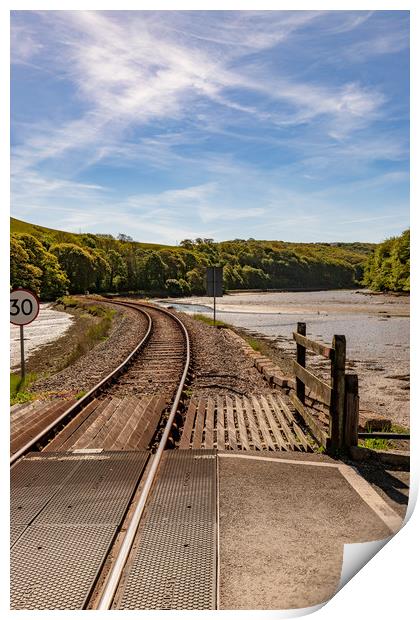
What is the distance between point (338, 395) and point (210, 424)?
2.00 metres

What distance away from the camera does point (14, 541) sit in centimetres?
374

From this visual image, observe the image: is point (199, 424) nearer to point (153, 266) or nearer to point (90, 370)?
point (90, 370)

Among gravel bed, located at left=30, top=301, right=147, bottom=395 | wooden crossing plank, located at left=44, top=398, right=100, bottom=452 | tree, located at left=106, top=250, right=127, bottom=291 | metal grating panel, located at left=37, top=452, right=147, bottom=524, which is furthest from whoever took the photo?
tree, located at left=106, top=250, right=127, bottom=291

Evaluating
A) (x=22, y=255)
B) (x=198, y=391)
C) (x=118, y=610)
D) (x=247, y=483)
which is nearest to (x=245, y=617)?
(x=118, y=610)

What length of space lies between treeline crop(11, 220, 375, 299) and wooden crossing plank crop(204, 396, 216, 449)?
1226 inches

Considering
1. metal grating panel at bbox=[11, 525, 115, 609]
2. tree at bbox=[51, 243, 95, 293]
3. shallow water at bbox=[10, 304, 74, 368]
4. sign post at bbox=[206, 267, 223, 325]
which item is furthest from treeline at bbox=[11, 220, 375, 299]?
metal grating panel at bbox=[11, 525, 115, 609]

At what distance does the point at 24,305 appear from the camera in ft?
28.2

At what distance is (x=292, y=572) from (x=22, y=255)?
42.5m

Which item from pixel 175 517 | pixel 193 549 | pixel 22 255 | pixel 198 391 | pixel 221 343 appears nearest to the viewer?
pixel 193 549

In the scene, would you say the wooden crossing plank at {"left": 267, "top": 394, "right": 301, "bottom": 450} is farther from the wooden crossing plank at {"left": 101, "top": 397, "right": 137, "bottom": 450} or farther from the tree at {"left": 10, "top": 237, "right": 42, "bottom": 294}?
the tree at {"left": 10, "top": 237, "right": 42, "bottom": 294}

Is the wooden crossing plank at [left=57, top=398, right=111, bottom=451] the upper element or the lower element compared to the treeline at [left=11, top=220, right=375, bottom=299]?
lower

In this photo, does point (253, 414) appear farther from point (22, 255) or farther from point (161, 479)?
point (22, 255)

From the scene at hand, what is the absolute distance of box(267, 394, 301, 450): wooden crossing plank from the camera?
→ 6.05m

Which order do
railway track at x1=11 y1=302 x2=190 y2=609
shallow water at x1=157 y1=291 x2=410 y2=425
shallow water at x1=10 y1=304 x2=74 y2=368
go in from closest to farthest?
railway track at x1=11 y1=302 x2=190 y2=609 < shallow water at x1=157 y1=291 x2=410 y2=425 < shallow water at x1=10 y1=304 x2=74 y2=368
